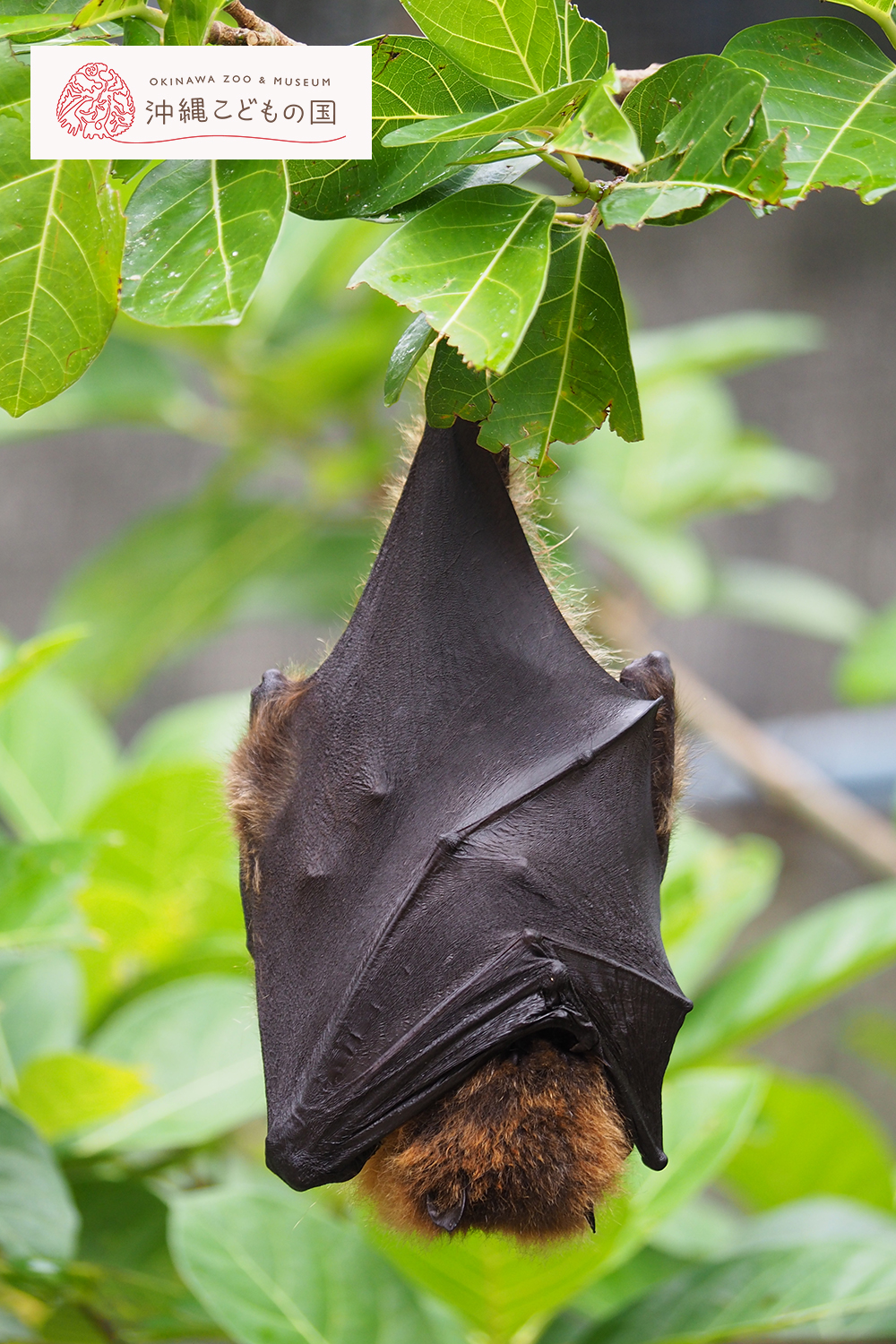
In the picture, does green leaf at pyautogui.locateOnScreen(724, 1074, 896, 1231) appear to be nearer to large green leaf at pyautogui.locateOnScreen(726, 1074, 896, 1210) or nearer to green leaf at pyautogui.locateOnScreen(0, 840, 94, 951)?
large green leaf at pyautogui.locateOnScreen(726, 1074, 896, 1210)

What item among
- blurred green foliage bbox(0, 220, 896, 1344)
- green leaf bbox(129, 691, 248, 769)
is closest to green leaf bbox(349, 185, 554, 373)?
blurred green foliage bbox(0, 220, 896, 1344)

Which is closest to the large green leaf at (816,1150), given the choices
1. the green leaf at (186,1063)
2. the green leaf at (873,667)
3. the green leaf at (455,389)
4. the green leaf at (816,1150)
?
the green leaf at (816,1150)

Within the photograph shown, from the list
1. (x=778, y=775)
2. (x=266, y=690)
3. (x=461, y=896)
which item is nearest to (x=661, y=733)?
(x=461, y=896)

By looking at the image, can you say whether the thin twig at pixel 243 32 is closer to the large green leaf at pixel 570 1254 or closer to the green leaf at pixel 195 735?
the large green leaf at pixel 570 1254

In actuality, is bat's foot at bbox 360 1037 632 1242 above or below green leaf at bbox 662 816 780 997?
above

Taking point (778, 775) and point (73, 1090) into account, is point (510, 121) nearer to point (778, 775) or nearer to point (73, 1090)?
point (73, 1090)

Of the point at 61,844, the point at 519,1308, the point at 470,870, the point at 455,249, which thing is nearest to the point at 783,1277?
the point at 519,1308
